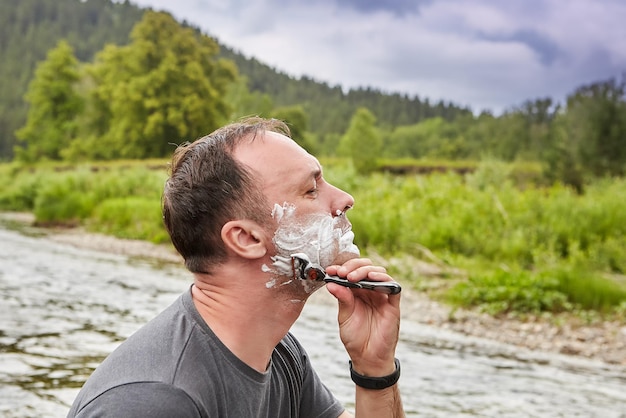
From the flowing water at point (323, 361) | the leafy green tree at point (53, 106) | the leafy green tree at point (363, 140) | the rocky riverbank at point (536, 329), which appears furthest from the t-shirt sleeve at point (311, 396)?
the leafy green tree at point (53, 106)

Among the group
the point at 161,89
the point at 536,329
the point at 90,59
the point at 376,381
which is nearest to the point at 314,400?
the point at 376,381

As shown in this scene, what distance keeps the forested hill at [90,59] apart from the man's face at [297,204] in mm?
107616

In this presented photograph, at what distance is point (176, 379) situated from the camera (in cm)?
190

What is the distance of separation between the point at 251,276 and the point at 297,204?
27cm

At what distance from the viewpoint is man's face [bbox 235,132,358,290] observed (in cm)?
228

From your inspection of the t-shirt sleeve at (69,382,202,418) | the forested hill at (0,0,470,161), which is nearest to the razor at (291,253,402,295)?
the t-shirt sleeve at (69,382,202,418)

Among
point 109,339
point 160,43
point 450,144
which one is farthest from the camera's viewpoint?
point 450,144

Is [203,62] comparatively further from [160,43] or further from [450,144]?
[450,144]

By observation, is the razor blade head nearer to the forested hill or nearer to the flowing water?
the flowing water

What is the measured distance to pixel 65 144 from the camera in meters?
63.2

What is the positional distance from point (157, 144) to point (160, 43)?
296 inches

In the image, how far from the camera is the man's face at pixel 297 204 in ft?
7.49

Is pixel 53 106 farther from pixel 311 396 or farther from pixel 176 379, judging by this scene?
pixel 176 379

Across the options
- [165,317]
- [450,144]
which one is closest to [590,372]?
[165,317]
